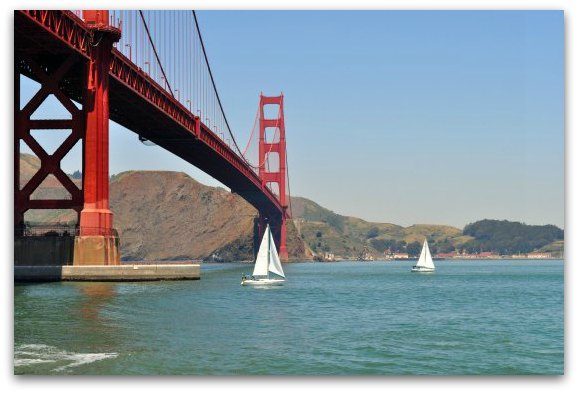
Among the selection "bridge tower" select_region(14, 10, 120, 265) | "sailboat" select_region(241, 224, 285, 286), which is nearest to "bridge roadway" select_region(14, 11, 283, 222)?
"bridge tower" select_region(14, 10, 120, 265)

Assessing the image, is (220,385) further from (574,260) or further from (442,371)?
(574,260)

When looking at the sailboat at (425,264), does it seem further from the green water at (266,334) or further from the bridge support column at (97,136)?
the bridge support column at (97,136)

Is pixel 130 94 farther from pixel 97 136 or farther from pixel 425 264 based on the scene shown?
pixel 425 264

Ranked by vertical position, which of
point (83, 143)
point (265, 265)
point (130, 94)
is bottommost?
point (265, 265)

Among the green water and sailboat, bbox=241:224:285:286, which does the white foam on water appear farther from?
sailboat, bbox=241:224:285:286

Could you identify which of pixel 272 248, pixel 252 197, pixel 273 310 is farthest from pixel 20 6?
pixel 252 197

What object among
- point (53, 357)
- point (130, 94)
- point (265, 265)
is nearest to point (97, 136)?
point (130, 94)

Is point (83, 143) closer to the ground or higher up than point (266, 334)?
higher up
